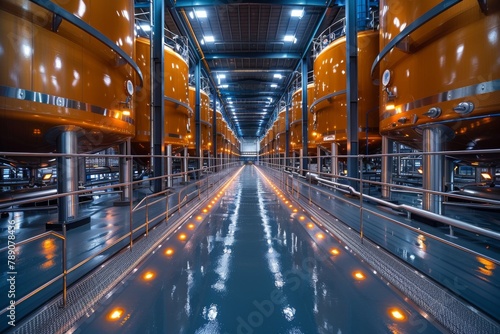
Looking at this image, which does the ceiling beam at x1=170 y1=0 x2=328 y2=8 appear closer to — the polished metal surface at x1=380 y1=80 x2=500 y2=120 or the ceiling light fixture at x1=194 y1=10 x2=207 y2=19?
the ceiling light fixture at x1=194 y1=10 x2=207 y2=19

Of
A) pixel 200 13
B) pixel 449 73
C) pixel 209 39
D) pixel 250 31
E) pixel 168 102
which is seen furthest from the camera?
pixel 209 39

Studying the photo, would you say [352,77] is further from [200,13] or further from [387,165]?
[200,13]

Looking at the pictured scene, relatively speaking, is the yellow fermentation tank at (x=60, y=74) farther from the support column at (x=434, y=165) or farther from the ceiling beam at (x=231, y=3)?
the ceiling beam at (x=231, y=3)

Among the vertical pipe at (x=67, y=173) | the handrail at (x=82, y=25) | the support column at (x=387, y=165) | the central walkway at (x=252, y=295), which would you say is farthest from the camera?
the support column at (x=387, y=165)

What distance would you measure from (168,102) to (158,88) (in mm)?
1021

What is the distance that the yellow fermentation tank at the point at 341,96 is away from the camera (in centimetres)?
668

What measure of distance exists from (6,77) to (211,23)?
9678 millimetres

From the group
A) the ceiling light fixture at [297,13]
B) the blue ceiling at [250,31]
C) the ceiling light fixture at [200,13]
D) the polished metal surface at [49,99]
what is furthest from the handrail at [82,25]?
the ceiling light fixture at [297,13]

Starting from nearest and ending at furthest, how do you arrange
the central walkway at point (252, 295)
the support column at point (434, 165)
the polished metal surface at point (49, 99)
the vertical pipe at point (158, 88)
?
the central walkway at point (252, 295)
the polished metal surface at point (49, 99)
the support column at point (434, 165)
the vertical pipe at point (158, 88)

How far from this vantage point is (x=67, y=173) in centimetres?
346

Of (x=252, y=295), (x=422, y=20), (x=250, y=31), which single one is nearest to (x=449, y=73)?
(x=422, y=20)

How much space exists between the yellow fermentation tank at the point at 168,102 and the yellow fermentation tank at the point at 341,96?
4.56 meters

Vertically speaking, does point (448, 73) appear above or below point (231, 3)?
below

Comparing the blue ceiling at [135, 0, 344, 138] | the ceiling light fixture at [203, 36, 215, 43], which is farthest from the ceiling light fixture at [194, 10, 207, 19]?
the ceiling light fixture at [203, 36, 215, 43]
